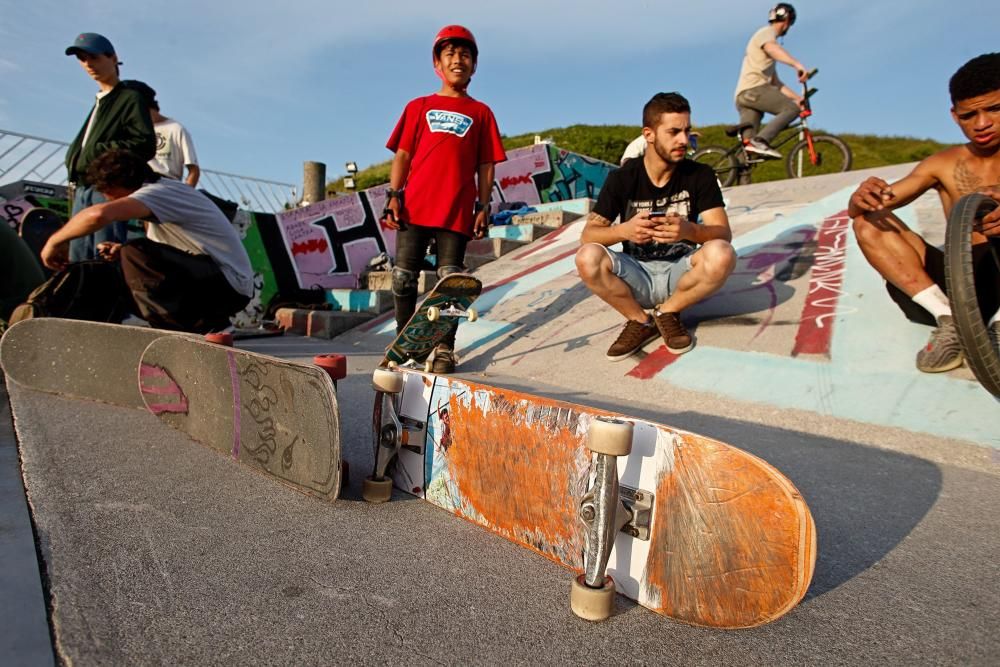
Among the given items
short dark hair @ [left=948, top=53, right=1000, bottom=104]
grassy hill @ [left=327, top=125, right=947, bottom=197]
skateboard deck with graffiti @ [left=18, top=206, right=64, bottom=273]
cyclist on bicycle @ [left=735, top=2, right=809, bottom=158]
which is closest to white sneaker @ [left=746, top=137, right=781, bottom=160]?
cyclist on bicycle @ [left=735, top=2, right=809, bottom=158]

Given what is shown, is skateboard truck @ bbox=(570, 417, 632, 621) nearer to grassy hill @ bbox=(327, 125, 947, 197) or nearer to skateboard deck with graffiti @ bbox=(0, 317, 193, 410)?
skateboard deck with graffiti @ bbox=(0, 317, 193, 410)

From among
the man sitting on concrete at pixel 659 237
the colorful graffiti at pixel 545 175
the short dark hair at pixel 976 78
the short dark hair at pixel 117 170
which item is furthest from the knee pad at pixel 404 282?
the colorful graffiti at pixel 545 175

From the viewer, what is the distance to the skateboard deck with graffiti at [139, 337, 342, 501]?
1.44m

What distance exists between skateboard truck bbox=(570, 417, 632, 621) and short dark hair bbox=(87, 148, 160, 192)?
306 cm

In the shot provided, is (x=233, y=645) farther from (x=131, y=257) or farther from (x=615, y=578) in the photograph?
(x=131, y=257)

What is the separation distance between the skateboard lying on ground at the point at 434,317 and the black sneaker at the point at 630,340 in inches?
34.4

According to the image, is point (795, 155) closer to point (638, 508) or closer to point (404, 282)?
point (404, 282)

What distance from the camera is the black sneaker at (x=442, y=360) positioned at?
11.2ft

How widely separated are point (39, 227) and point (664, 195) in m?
5.70

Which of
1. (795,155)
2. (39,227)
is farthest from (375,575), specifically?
(795,155)

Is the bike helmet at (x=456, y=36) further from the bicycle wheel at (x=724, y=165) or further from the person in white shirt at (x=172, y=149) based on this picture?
the bicycle wheel at (x=724, y=165)

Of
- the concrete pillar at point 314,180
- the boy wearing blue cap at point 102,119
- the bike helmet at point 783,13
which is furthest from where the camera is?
the concrete pillar at point 314,180

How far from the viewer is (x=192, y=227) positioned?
3270 mm

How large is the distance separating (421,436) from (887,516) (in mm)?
1233
